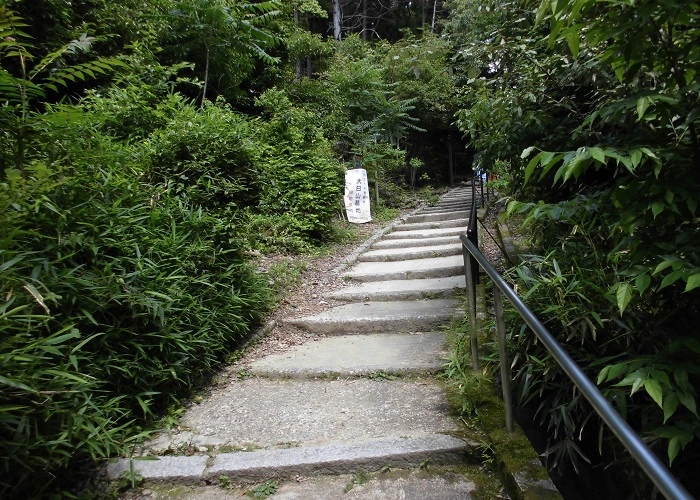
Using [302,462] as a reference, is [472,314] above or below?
above

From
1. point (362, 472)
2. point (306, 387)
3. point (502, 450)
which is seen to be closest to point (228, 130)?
point (306, 387)

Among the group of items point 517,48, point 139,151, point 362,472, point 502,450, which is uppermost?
point 517,48

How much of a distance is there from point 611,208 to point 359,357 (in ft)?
6.39

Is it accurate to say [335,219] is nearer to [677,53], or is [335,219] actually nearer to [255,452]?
[255,452]

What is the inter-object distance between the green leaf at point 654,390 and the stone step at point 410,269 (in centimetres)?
324

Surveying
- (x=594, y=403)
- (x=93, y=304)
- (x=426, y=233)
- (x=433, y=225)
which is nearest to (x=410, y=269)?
(x=426, y=233)

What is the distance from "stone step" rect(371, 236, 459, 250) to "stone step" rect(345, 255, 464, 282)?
2.14ft

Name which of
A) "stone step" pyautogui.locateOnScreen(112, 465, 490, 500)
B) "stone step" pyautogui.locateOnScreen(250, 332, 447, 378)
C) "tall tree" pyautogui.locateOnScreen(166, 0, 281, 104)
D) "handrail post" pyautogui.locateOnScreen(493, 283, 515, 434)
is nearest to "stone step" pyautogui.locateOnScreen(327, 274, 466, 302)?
"stone step" pyautogui.locateOnScreen(250, 332, 447, 378)

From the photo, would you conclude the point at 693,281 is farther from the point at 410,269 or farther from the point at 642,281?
the point at 410,269

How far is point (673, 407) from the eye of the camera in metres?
1.31

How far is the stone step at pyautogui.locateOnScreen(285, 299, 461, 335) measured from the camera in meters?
3.51

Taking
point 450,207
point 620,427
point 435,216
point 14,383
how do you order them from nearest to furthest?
point 620,427
point 14,383
point 435,216
point 450,207

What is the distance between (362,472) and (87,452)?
1.27 m

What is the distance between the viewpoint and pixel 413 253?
5.53 m
